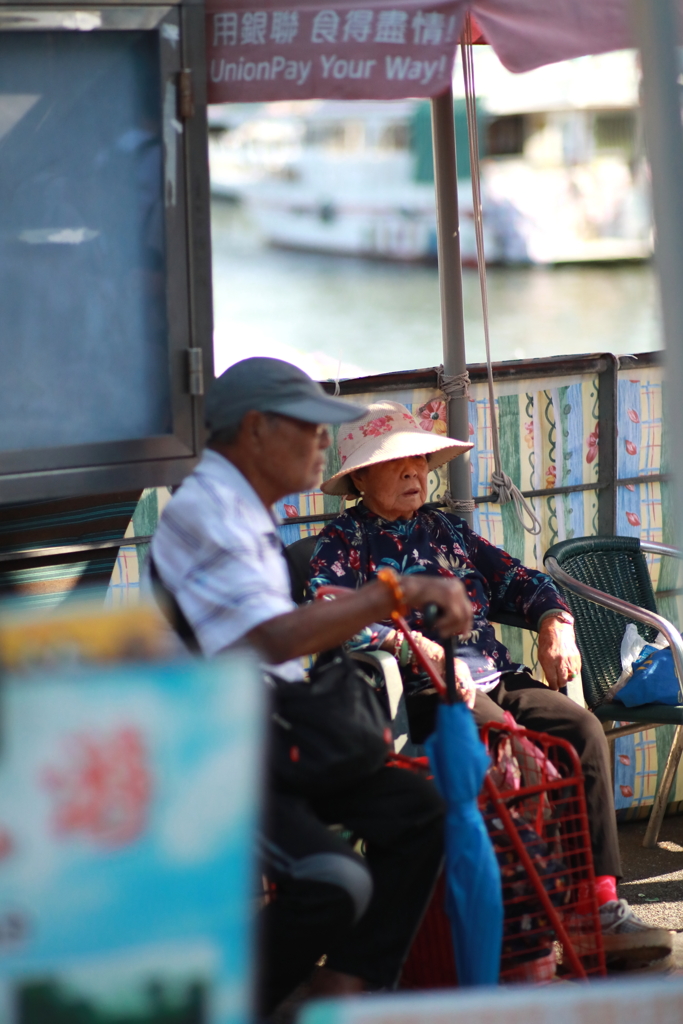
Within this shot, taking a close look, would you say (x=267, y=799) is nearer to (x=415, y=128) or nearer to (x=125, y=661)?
(x=125, y=661)

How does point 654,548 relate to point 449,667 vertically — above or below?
above

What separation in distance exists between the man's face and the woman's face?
31.6 inches

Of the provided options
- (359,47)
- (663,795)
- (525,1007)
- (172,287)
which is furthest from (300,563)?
(525,1007)

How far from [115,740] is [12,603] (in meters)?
1.82

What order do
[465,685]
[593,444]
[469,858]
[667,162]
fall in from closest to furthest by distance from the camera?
[667,162] < [469,858] < [465,685] < [593,444]

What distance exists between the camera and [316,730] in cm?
208

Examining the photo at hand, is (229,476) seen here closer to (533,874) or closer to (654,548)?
(533,874)

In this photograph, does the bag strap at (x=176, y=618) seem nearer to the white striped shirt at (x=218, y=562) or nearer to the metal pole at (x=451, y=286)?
the white striped shirt at (x=218, y=562)

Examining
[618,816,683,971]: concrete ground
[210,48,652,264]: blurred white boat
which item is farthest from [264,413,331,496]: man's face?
[210,48,652,264]: blurred white boat

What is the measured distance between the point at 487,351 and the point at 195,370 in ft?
3.34

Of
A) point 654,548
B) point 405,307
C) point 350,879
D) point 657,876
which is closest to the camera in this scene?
point 350,879

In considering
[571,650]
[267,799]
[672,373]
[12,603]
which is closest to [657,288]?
[672,373]

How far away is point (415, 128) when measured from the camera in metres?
37.2

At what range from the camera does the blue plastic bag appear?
10.4 ft
